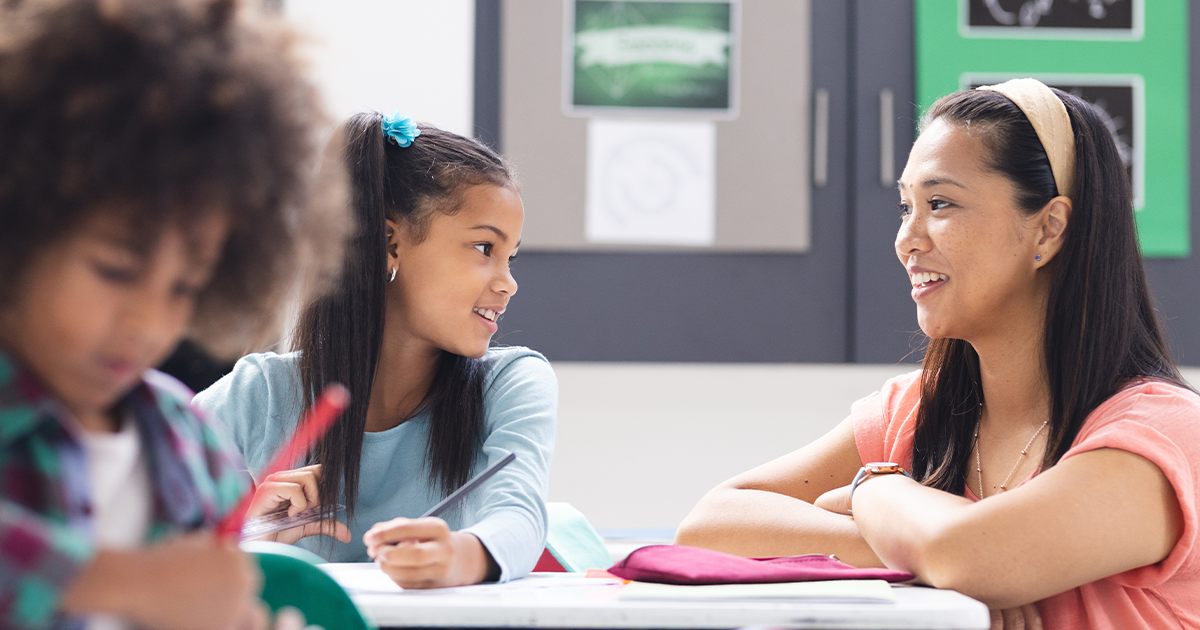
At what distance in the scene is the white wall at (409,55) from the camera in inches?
90.1

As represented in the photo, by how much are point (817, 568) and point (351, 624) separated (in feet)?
1.40

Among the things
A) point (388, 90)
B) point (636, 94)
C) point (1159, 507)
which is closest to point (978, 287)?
point (1159, 507)

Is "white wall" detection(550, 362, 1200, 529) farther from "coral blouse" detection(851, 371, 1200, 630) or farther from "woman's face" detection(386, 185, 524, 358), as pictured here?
"coral blouse" detection(851, 371, 1200, 630)

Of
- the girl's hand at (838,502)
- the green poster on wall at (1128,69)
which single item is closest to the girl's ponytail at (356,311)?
the girl's hand at (838,502)

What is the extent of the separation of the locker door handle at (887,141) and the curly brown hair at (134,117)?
1971mm

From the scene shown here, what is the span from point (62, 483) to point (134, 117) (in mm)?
171

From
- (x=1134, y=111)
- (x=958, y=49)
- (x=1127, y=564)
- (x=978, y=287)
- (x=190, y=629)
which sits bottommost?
(x=1127, y=564)

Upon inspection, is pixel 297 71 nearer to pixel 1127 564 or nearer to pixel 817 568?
pixel 817 568

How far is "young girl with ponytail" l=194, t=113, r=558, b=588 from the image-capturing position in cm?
120

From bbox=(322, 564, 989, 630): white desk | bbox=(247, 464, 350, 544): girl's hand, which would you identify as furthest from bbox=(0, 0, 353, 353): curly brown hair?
bbox=(247, 464, 350, 544): girl's hand

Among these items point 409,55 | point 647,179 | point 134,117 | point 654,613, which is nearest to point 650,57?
point 647,179

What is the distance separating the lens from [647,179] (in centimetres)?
229

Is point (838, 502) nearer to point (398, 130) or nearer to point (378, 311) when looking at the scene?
point (378, 311)

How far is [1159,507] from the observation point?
38.1 inches
